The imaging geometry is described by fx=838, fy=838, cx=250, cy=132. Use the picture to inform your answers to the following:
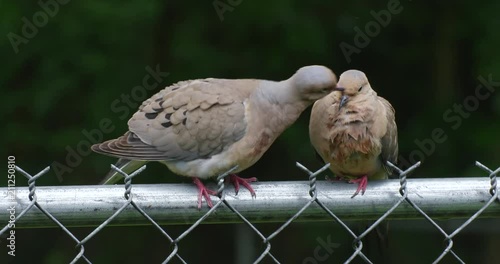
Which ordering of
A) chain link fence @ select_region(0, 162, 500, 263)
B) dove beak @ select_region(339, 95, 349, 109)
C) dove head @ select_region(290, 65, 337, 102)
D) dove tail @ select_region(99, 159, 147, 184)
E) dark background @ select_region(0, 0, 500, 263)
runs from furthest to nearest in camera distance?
dark background @ select_region(0, 0, 500, 263)
dove tail @ select_region(99, 159, 147, 184)
dove beak @ select_region(339, 95, 349, 109)
dove head @ select_region(290, 65, 337, 102)
chain link fence @ select_region(0, 162, 500, 263)

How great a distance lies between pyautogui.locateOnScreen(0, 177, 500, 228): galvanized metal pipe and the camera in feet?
5.61

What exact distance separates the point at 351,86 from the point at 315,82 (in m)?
0.19

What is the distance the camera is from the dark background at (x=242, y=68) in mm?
4176

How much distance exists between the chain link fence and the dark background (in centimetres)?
235

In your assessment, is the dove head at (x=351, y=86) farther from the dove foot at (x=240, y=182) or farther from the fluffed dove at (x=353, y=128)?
the dove foot at (x=240, y=182)

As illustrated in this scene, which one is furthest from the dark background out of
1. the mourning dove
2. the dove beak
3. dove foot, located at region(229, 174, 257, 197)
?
dove foot, located at region(229, 174, 257, 197)

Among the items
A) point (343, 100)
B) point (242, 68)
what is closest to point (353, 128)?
point (343, 100)

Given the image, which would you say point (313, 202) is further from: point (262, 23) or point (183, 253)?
point (183, 253)

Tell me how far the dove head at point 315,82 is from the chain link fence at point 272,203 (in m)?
0.52

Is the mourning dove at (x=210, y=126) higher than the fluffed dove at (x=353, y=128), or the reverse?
the mourning dove at (x=210, y=126)

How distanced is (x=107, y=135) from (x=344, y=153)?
76.7 inches

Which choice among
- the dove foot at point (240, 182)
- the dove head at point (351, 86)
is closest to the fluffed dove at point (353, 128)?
the dove head at point (351, 86)

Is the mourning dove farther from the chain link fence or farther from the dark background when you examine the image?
the dark background

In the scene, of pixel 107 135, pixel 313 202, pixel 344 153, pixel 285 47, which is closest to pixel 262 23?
pixel 285 47
